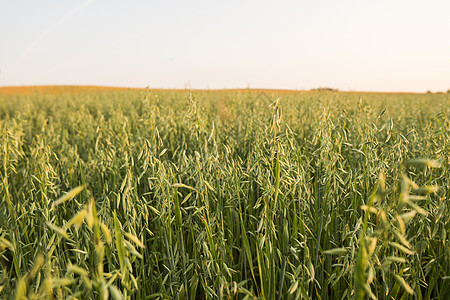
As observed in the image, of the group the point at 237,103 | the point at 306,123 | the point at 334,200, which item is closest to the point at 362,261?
the point at 334,200

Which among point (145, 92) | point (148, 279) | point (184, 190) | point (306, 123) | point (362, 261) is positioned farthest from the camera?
point (306, 123)

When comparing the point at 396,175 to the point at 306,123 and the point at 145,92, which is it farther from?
the point at 306,123

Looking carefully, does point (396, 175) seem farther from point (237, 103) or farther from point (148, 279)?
point (237, 103)

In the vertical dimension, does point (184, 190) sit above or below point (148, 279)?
above

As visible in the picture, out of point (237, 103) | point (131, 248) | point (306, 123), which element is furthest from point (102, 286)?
point (237, 103)

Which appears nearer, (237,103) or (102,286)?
(102,286)

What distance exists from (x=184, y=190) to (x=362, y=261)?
1488mm

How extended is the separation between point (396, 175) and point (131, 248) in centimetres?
130

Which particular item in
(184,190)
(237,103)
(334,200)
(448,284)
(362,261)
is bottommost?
(448,284)

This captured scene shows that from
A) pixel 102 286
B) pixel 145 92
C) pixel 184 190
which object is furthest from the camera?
pixel 184 190

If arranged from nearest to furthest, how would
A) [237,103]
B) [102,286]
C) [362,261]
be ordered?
1. [102,286]
2. [362,261]
3. [237,103]

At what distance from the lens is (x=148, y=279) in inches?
55.9

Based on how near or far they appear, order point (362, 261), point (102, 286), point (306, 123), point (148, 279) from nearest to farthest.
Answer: point (102, 286) → point (362, 261) → point (148, 279) → point (306, 123)

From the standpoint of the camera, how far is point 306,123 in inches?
132
